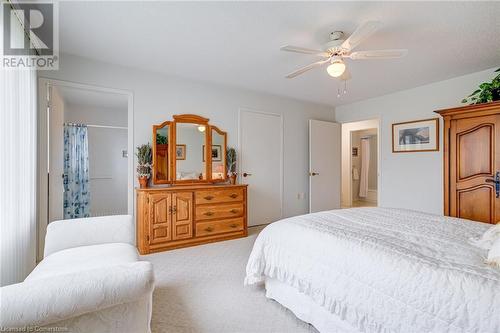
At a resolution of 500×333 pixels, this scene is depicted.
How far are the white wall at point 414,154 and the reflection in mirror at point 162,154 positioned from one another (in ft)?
12.3

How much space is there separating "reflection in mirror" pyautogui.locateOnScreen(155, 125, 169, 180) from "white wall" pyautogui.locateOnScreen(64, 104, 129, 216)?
42.9 inches

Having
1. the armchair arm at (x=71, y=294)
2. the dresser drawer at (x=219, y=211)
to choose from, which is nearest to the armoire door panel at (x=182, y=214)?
the dresser drawer at (x=219, y=211)

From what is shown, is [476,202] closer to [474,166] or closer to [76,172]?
[474,166]

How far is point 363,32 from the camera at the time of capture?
1.77m

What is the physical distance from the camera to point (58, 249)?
1818mm

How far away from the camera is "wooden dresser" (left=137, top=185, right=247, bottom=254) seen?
118 inches

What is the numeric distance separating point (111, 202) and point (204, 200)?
1.82 m

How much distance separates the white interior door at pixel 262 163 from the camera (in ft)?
13.6

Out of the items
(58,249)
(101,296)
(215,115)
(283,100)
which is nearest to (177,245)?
(58,249)

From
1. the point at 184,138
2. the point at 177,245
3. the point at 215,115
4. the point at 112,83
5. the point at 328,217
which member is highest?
Result: the point at 112,83

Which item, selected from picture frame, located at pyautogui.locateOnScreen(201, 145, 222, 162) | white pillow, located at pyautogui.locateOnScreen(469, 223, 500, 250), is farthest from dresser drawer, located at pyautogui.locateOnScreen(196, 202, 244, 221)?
white pillow, located at pyautogui.locateOnScreen(469, 223, 500, 250)

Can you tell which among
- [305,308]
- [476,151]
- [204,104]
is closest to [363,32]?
[305,308]

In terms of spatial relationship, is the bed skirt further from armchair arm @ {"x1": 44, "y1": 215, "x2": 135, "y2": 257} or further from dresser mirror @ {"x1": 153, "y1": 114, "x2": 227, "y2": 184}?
dresser mirror @ {"x1": 153, "y1": 114, "x2": 227, "y2": 184}

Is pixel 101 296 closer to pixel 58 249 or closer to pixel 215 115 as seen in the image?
pixel 58 249
